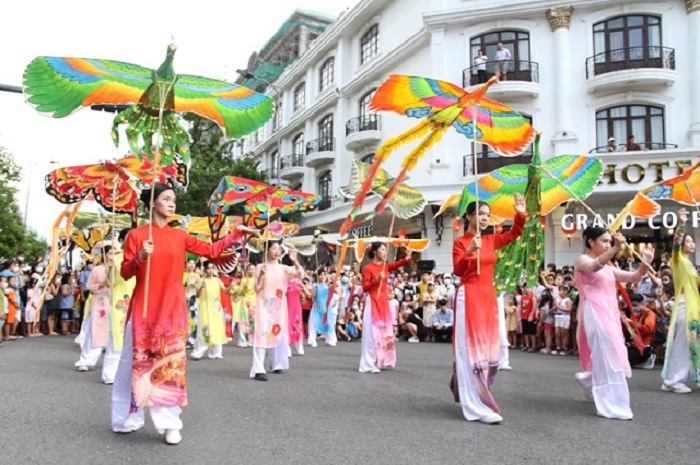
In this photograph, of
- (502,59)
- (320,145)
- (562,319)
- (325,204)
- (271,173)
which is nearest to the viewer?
(562,319)

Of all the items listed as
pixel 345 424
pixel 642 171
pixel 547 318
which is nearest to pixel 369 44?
pixel 642 171

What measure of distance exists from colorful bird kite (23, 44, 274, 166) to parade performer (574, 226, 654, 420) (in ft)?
10.5

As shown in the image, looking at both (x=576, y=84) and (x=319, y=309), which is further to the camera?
(x=576, y=84)

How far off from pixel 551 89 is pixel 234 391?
53.2 feet

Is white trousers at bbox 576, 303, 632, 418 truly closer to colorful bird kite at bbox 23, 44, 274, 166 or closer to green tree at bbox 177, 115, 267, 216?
colorful bird kite at bbox 23, 44, 274, 166

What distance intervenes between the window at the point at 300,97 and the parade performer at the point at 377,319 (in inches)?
935

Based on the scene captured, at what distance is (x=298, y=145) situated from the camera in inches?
1273

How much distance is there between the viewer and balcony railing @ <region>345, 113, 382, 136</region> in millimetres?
Result: 24297

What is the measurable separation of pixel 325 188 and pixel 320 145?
2011 millimetres

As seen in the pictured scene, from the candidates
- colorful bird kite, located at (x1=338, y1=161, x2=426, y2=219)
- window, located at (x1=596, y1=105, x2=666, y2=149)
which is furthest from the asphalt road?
window, located at (x1=596, y1=105, x2=666, y2=149)

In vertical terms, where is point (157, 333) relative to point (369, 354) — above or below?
above

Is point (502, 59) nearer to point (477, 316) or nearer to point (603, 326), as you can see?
point (603, 326)

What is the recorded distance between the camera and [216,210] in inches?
346

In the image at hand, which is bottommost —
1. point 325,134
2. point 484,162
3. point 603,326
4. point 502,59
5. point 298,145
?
point 603,326
